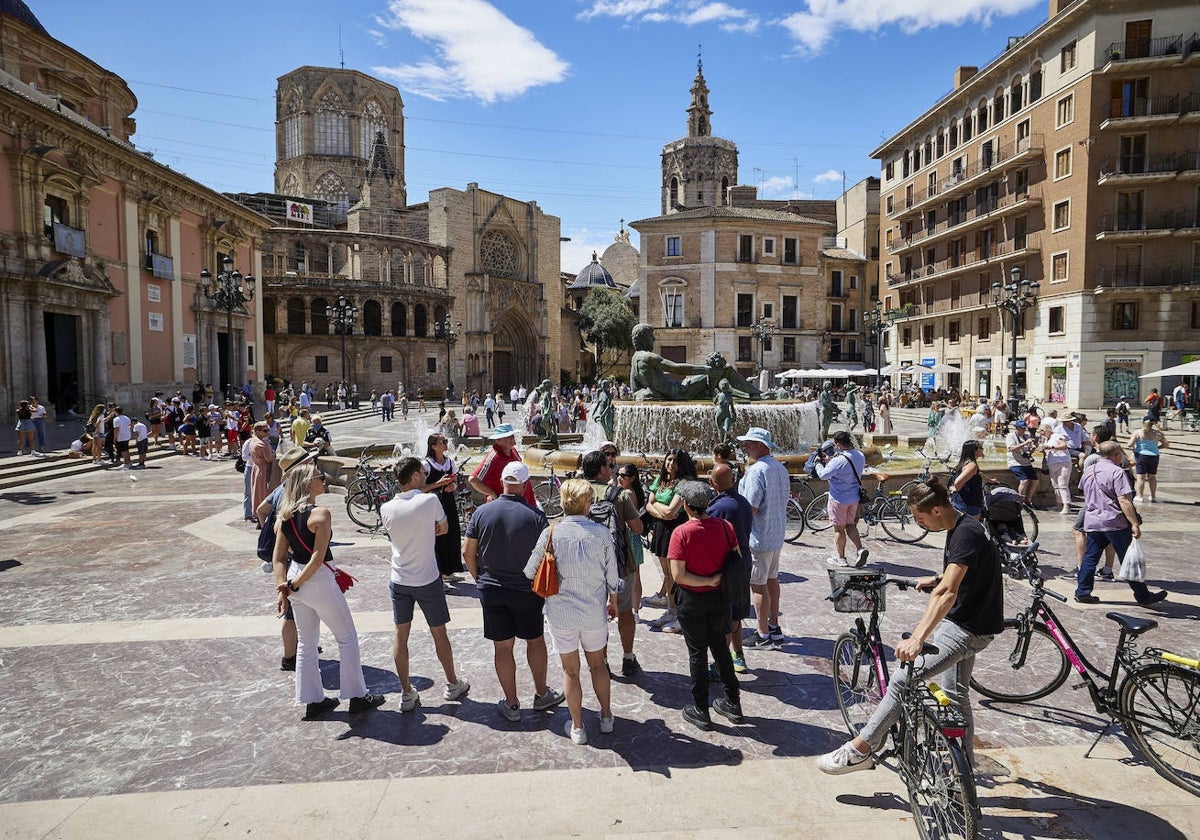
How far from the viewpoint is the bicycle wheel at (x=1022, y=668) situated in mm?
4754

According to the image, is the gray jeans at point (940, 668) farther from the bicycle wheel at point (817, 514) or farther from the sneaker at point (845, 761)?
the bicycle wheel at point (817, 514)

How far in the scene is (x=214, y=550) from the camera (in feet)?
30.3

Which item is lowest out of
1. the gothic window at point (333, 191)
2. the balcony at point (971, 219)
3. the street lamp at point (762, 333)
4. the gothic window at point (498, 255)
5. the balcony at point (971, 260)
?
the street lamp at point (762, 333)

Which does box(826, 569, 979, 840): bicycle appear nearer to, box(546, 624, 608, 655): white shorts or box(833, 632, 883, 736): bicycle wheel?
box(833, 632, 883, 736): bicycle wheel

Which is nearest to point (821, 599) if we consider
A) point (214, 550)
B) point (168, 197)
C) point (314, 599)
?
point (314, 599)

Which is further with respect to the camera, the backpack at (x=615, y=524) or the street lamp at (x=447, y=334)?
the street lamp at (x=447, y=334)

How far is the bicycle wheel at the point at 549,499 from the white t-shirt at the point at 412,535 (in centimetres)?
561

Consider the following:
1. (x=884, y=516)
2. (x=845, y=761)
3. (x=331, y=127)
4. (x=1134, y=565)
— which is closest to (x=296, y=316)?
(x=331, y=127)

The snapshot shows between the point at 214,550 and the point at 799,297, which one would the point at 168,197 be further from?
the point at 799,297

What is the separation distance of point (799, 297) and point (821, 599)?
43032mm

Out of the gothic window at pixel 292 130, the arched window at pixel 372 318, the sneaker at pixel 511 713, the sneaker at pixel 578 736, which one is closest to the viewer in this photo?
the sneaker at pixel 578 736

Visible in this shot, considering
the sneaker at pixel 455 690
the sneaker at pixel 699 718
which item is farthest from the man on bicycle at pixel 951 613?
the sneaker at pixel 455 690

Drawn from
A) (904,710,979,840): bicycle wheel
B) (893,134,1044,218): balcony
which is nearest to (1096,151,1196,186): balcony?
(893,134,1044,218): balcony

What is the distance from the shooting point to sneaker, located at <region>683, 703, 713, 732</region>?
14.8 feet
